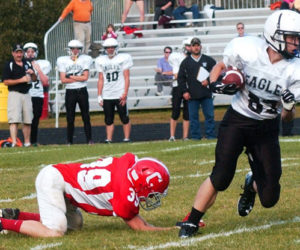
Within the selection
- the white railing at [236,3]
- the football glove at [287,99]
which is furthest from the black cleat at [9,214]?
the white railing at [236,3]

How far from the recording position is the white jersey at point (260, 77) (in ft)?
19.6

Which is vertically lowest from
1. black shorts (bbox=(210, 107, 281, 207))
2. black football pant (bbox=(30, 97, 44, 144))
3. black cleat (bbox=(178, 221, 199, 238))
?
black football pant (bbox=(30, 97, 44, 144))

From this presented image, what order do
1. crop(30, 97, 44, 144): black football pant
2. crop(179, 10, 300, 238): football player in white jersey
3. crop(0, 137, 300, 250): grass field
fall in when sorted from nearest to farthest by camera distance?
1. crop(0, 137, 300, 250): grass field
2. crop(179, 10, 300, 238): football player in white jersey
3. crop(30, 97, 44, 144): black football pant

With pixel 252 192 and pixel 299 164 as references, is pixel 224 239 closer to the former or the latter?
pixel 252 192

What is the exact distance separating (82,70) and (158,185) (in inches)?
336

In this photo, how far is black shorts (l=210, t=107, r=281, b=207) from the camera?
605cm

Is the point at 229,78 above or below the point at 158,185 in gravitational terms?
above

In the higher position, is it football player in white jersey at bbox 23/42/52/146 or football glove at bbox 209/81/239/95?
football glove at bbox 209/81/239/95

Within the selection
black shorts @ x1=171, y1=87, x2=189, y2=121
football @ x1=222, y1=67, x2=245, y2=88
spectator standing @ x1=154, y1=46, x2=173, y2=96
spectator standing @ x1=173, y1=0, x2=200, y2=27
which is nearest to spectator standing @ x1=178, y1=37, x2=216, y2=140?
black shorts @ x1=171, y1=87, x2=189, y2=121

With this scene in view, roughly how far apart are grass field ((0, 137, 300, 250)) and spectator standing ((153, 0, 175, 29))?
9685mm

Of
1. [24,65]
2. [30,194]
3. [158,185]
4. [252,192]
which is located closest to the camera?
[158,185]

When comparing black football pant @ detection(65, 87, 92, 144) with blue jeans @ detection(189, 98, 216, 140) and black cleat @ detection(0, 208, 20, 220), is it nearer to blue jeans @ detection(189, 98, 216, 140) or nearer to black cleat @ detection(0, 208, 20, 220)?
blue jeans @ detection(189, 98, 216, 140)

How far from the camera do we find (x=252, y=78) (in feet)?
19.8

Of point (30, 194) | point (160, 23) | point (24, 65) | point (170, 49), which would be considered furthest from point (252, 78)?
point (160, 23)
